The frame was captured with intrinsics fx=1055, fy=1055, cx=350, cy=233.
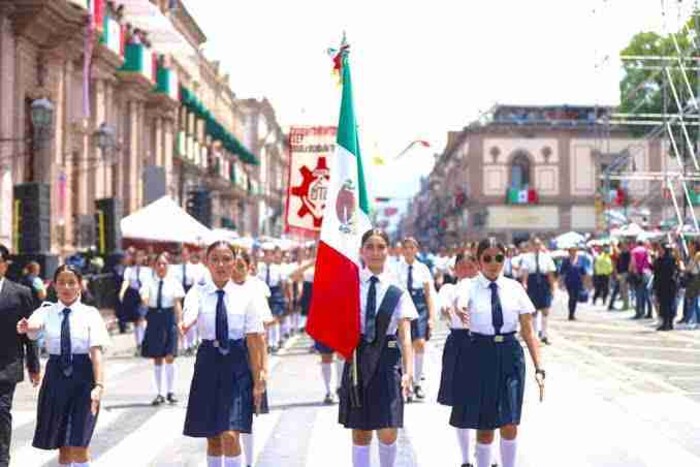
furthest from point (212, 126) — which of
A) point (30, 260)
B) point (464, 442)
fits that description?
point (464, 442)

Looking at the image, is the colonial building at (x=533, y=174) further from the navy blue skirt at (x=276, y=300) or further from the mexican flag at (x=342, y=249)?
the mexican flag at (x=342, y=249)

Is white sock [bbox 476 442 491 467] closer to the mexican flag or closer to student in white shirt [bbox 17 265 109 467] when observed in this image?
the mexican flag

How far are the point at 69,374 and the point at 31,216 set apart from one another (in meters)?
15.1

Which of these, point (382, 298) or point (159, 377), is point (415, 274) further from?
point (382, 298)

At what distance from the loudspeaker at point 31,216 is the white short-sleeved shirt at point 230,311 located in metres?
14.9

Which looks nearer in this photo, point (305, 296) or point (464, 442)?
point (464, 442)

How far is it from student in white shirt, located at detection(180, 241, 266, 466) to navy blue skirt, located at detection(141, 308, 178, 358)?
544 centimetres

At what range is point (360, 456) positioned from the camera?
6695mm

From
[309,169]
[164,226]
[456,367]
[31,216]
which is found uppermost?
[309,169]

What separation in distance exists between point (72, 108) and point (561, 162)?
50342mm

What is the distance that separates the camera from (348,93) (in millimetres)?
7688

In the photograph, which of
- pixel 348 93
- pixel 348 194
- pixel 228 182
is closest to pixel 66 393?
pixel 348 194

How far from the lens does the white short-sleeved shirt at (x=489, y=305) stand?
7.16 metres

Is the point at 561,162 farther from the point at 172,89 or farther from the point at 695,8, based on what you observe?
the point at 695,8
